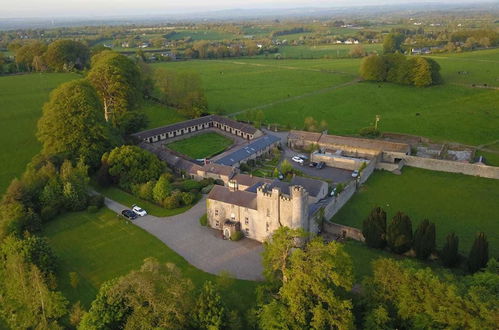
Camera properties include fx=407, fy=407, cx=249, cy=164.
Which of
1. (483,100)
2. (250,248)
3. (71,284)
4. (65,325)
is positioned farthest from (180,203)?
(483,100)

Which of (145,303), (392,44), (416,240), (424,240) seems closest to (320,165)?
(416,240)

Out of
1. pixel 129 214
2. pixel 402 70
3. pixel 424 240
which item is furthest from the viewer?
pixel 402 70

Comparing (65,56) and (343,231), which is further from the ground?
(65,56)

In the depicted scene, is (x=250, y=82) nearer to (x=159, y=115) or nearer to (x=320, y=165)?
(x=159, y=115)

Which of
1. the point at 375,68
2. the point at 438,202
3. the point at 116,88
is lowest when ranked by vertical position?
the point at 438,202

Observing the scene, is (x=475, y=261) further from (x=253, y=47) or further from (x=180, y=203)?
(x=253, y=47)

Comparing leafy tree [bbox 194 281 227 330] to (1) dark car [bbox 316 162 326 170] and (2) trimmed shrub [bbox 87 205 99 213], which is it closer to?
(2) trimmed shrub [bbox 87 205 99 213]

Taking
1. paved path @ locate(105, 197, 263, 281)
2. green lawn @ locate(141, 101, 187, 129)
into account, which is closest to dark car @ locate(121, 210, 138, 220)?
paved path @ locate(105, 197, 263, 281)

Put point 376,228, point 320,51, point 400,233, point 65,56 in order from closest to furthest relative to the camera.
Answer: point 400,233, point 376,228, point 65,56, point 320,51

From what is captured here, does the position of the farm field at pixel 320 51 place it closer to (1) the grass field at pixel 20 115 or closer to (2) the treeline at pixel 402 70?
(2) the treeline at pixel 402 70
